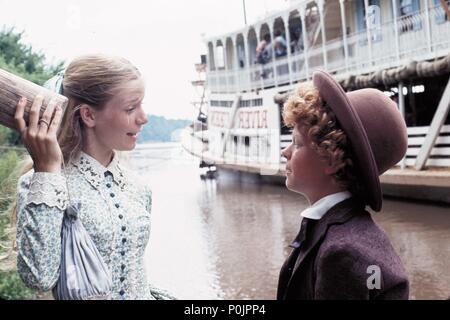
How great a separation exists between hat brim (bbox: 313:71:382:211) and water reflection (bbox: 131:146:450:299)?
130 centimetres

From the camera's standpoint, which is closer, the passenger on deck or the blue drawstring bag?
the blue drawstring bag

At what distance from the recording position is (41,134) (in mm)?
681

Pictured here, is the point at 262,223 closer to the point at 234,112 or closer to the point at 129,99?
the point at 234,112

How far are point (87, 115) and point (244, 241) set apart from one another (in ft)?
14.7

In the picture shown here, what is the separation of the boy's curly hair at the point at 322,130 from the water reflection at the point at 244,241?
1263 millimetres

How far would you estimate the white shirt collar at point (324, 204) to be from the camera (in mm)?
833

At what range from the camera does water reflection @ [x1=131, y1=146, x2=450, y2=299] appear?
11.5 feet

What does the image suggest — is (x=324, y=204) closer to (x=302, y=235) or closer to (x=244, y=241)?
(x=302, y=235)

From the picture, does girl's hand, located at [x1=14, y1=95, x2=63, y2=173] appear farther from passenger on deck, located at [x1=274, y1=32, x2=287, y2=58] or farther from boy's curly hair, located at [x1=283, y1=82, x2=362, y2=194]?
passenger on deck, located at [x1=274, y1=32, x2=287, y2=58]

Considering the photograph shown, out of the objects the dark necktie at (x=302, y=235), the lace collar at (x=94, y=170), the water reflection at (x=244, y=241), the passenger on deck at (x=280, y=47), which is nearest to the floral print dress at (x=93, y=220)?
the lace collar at (x=94, y=170)

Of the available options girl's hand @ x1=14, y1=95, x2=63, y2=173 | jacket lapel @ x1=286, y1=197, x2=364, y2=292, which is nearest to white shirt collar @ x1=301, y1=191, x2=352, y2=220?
jacket lapel @ x1=286, y1=197, x2=364, y2=292

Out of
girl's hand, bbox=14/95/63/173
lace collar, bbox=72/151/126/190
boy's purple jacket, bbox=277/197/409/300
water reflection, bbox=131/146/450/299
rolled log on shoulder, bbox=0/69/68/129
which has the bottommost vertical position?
water reflection, bbox=131/146/450/299

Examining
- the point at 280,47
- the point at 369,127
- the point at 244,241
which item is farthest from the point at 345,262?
the point at 280,47

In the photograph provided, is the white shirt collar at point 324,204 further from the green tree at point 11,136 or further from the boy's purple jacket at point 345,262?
the green tree at point 11,136
